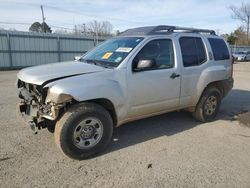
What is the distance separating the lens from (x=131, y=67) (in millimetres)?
4148

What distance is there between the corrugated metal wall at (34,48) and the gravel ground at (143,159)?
1331 centimetres

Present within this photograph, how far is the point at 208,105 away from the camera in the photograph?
563 centimetres

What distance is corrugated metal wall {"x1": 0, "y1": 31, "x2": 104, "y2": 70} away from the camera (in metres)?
17.1

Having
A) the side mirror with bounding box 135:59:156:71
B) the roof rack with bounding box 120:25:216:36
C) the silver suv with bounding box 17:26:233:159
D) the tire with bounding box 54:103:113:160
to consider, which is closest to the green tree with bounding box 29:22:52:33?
the roof rack with bounding box 120:25:216:36

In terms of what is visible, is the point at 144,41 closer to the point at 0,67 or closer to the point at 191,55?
the point at 191,55

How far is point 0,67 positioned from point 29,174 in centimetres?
1549

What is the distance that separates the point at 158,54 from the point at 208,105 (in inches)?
74.7

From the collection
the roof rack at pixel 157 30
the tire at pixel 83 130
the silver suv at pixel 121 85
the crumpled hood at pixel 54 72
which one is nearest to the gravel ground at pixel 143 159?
the tire at pixel 83 130

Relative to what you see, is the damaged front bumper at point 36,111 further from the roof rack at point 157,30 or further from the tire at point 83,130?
the roof rack at point 157,30

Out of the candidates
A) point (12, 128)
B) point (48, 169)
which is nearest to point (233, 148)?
point (48, 169)

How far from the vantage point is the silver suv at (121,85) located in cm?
365

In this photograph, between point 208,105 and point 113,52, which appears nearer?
point 113,52

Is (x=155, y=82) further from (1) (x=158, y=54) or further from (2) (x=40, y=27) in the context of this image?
(2) (x=40, y=27)

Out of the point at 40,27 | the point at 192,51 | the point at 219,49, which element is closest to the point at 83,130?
the point at 192,51
